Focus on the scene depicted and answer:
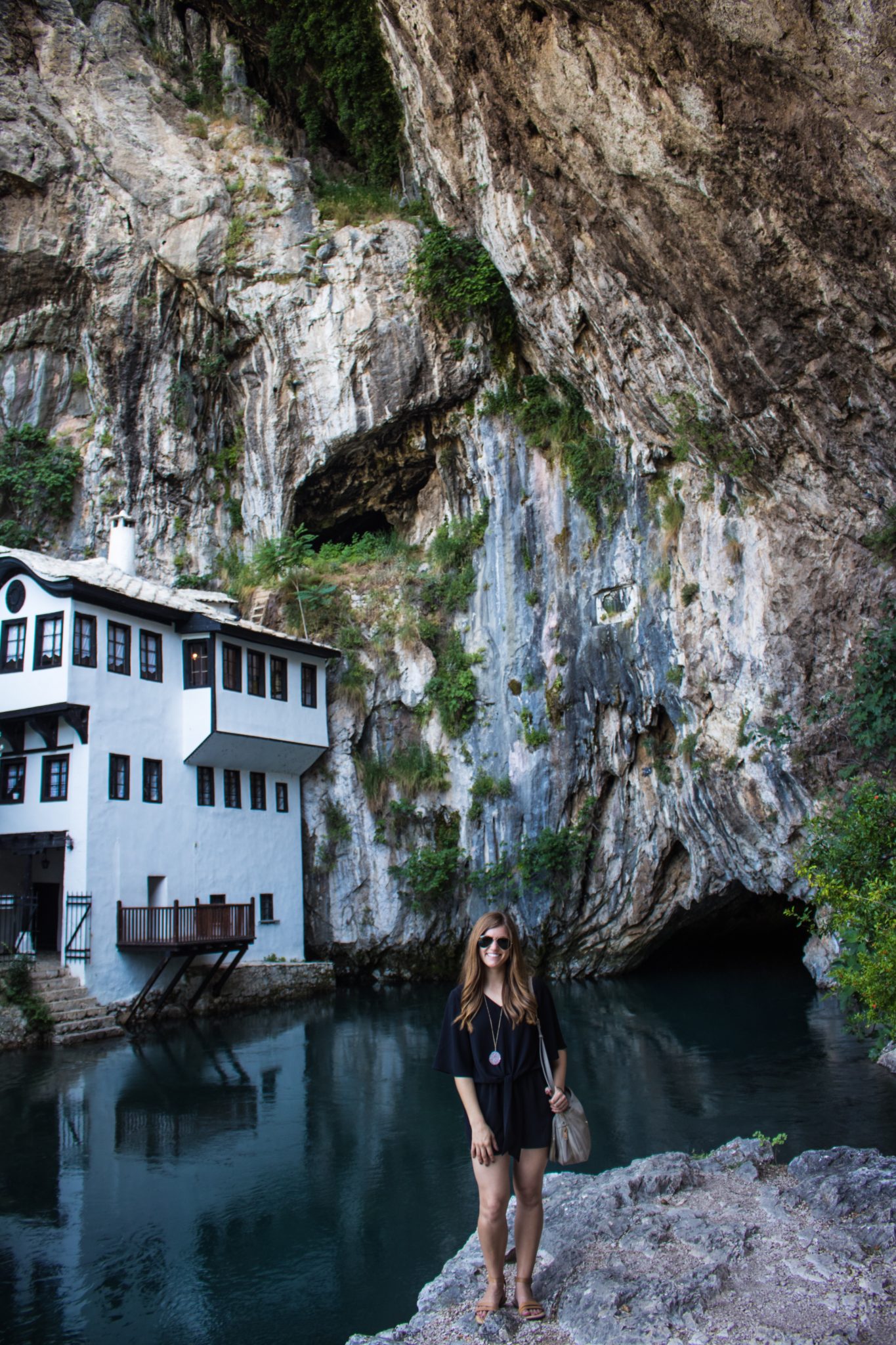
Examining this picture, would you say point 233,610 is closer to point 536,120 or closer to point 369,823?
point 369,823

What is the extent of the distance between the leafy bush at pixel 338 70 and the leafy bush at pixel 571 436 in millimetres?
10185

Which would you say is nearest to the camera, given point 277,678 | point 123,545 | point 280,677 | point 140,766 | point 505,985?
point 505,985

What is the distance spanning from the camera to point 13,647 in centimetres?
2156

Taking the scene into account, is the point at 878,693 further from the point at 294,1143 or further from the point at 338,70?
the point at 338,70

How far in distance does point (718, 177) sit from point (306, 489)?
62.0ft

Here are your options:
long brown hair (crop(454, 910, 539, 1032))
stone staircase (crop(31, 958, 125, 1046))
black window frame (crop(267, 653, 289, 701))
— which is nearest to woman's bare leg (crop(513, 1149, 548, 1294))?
long brown hair (crop(454, 910, 539, 1032))

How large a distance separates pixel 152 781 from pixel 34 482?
11574 mm

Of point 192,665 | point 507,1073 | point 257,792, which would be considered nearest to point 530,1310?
point 507,1073

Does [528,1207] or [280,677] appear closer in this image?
[528,1207]

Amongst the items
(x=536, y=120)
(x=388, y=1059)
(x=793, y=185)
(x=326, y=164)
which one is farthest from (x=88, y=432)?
(x=793, y=185)

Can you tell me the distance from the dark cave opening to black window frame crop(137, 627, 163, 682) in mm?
8487

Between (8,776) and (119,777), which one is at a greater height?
(8,776)

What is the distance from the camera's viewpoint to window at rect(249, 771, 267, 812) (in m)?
24.8

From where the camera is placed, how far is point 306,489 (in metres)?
29.2
